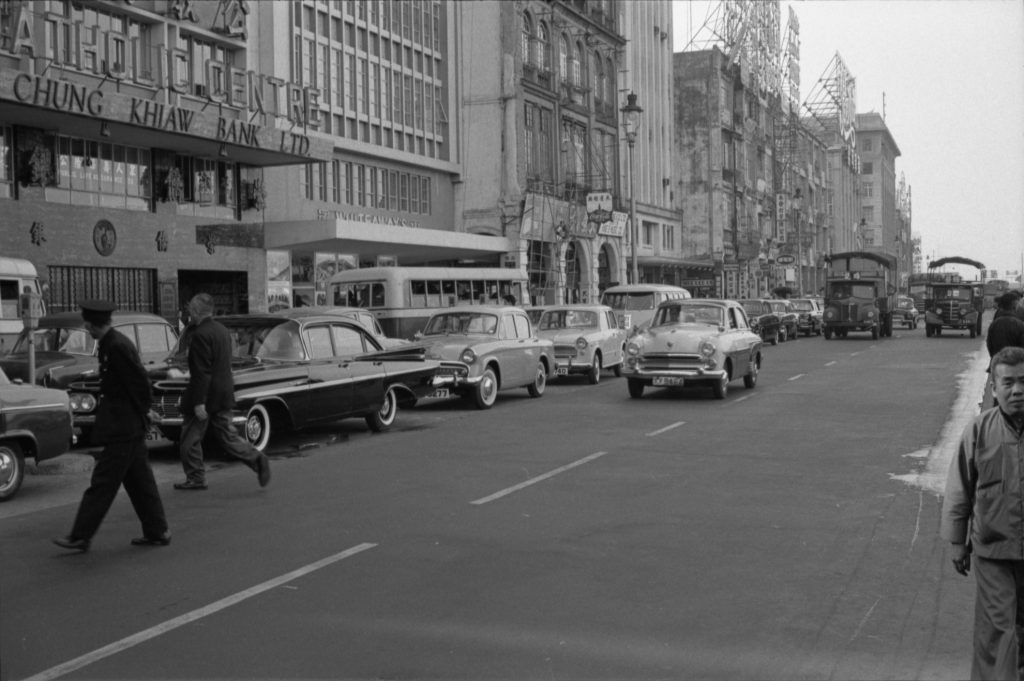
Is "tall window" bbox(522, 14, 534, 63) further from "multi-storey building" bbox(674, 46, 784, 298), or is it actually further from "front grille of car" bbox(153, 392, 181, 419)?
"front grille of car" bbox(153, 392, 181, 419)

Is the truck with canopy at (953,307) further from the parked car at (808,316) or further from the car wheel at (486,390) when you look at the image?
the car wheel at (486,390)

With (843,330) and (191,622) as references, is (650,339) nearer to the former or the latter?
(191,622)

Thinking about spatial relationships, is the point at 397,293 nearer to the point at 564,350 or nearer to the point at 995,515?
the point at 564,350

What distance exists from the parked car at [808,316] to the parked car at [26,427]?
43.8 meters

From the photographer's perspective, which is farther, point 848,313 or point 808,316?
point 808,316

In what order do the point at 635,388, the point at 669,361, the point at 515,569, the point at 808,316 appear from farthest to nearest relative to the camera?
the point at 808,316 < the point at 635,388 < the point at 669,361 < the point at 515,569

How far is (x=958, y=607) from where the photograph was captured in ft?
21.4

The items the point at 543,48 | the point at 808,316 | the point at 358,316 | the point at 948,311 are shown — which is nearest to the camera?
the point at 358,316

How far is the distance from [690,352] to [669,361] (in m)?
0.41

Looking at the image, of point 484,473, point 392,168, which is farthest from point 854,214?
point 484,473

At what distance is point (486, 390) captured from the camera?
19.3 meters

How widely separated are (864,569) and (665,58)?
65.0 meters

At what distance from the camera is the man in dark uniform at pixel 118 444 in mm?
8031

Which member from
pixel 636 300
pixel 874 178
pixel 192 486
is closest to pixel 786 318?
pixel 636 300
